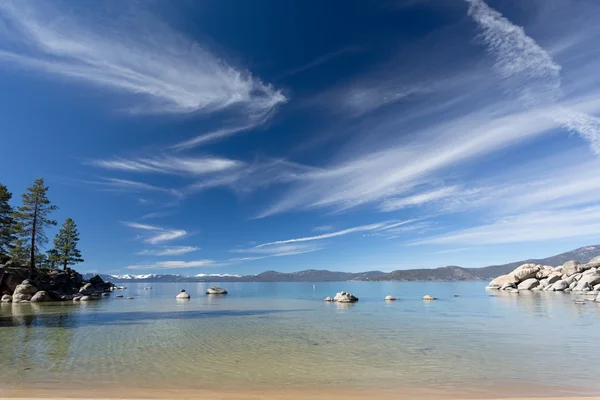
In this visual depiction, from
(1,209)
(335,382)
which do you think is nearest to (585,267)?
(335,382)

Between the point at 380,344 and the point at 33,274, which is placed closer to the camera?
the point at 380,344

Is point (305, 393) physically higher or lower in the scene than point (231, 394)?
lower

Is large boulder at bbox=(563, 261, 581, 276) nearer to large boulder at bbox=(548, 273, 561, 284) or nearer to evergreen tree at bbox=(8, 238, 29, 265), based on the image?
large boulder at bbox=(548, 273, 561, 284)

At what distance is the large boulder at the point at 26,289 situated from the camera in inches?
2208

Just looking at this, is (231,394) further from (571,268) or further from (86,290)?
(571,268)

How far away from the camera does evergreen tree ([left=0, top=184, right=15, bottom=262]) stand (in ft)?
203

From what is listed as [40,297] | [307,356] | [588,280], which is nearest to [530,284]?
[588,280]

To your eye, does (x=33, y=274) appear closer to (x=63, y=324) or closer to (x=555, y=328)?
(x=63, y=324)

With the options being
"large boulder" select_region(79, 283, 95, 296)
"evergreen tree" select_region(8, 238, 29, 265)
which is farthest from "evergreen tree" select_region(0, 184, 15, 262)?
"large boulder" select_region(79, 283, 95, 296)

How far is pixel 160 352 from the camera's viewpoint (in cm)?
1873

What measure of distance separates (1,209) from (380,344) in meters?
76.7

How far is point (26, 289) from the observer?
186 feet

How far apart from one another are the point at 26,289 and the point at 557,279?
11950cm

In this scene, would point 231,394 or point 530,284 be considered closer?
point 231,394
